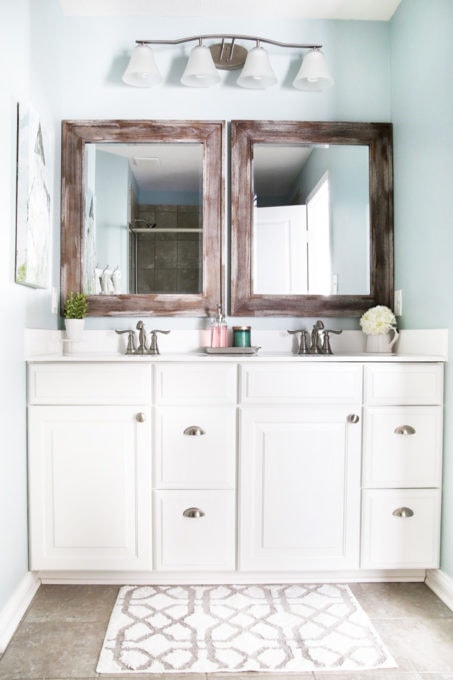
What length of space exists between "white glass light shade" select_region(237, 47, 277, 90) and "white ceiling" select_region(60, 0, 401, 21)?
0.21 m

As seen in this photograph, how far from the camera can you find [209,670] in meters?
1.55

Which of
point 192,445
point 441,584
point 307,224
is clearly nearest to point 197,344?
point 192,445

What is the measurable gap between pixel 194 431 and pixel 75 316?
0.78m

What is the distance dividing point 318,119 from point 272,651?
83.9 inches

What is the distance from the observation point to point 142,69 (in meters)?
2.32

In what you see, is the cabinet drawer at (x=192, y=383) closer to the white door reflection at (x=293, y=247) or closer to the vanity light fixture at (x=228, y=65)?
the white door reflection at (x=293, y=247)

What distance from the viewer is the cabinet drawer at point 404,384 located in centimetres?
201

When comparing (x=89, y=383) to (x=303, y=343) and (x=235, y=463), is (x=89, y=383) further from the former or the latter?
(x=303, y=343)

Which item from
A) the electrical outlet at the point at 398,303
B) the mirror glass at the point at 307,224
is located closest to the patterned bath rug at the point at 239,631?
the electrical outlet at the point at 398,303

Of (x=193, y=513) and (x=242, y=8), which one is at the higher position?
(x=242, y=8)

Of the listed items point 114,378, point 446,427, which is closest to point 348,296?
point 446,427

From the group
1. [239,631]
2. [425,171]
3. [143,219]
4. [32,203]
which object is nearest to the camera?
[239,631]

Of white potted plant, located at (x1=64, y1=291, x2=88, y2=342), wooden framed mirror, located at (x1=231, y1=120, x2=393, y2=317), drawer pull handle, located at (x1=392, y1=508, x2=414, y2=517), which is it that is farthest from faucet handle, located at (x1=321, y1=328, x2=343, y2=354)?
white potted plant, located at (x1=64, y1=291, x2=88, y2=342)

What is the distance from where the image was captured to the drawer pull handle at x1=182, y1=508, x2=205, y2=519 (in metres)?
1.98
